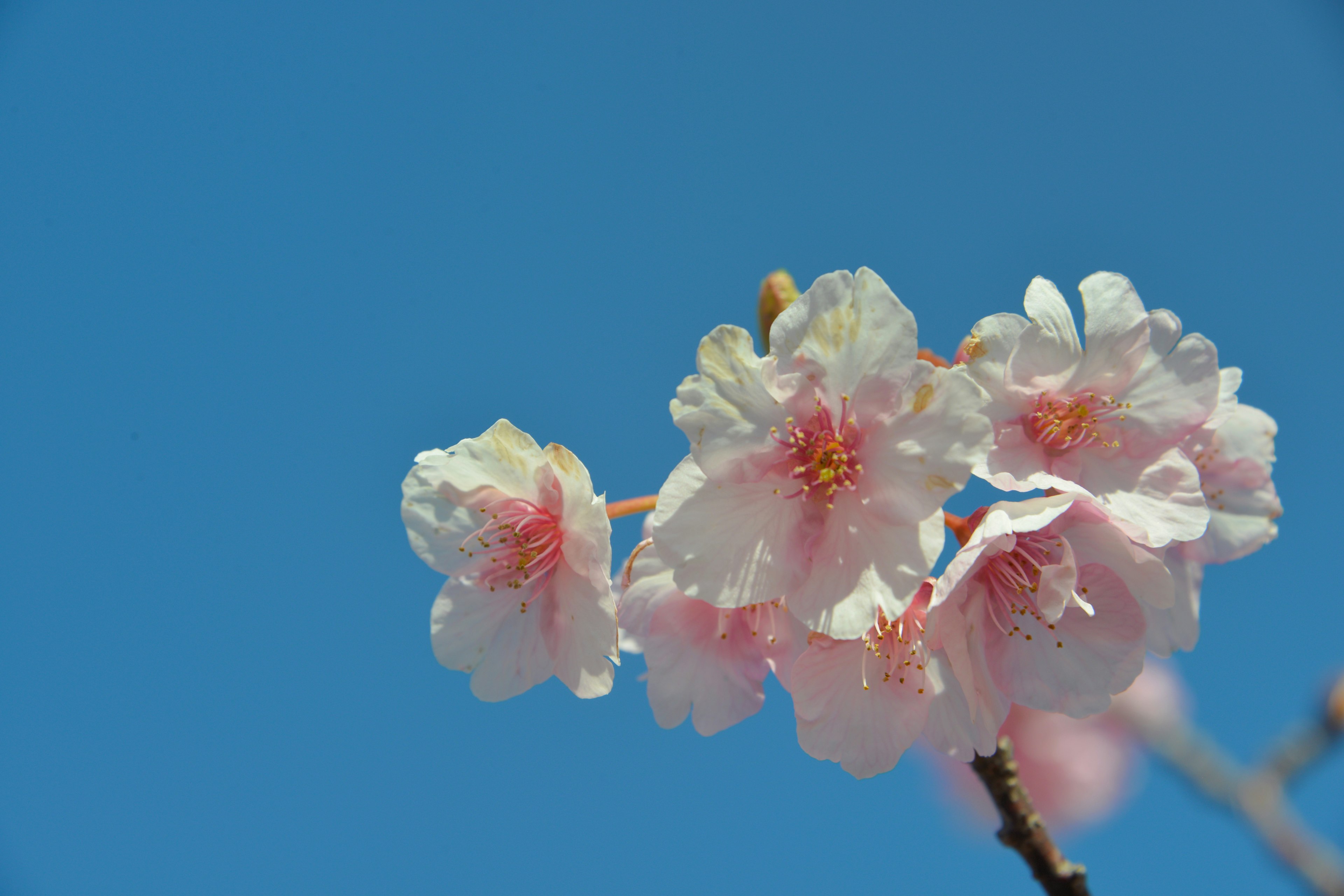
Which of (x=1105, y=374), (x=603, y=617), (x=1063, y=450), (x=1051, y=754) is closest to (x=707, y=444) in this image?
(x=603, y=617)

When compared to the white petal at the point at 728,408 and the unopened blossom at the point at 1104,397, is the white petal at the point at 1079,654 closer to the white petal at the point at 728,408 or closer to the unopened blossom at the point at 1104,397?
the unopened blossom at the point at 1104,397

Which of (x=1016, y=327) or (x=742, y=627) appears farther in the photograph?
(x=742, y=627)

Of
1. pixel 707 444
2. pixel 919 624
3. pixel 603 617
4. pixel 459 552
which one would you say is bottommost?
pixel 919 624

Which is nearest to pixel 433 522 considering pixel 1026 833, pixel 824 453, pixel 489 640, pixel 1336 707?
pixel 489 640

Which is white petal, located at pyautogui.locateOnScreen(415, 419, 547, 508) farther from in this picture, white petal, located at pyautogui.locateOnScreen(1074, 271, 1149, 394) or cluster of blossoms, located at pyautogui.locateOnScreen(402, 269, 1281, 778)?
white petal, located at pyautogui.locateOnScreen(1074, 271, 1149, 394)

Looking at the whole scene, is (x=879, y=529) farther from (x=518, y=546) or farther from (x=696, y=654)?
(x=518, y=546)

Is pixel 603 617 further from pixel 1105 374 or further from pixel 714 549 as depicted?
pixel 1105 374

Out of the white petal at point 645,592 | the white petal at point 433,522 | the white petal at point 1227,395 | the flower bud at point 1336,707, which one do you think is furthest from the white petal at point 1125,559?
the flower bud at point 1336,707
